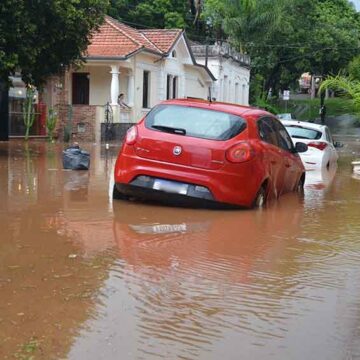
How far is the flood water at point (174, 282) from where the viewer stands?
4.09 m

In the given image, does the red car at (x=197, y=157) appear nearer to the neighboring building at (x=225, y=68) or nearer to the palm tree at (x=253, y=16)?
the neighboring building at (x=225, y=68)

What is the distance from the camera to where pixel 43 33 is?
16203 mm

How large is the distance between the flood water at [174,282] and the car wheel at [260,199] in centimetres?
16

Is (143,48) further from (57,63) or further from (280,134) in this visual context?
(280,134)

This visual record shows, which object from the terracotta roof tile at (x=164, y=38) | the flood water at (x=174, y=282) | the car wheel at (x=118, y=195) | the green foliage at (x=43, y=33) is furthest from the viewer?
the terracotta roof tile at (x=164, y=38)

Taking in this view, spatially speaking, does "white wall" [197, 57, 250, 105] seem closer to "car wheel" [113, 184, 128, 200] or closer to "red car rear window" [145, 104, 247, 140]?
"car wheel" [113, 184, 128, 200]

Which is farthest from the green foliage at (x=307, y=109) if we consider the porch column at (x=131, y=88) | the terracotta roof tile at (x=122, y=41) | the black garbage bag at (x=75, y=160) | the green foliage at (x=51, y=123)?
the black garbage bag at (x=75, y=160)

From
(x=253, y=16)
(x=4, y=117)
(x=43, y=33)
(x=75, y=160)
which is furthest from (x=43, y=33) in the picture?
(x=253, y=16)

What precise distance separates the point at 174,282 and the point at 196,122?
376 cm

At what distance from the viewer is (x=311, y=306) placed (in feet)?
16.1

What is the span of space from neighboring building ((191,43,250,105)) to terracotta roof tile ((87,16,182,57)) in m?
6.77

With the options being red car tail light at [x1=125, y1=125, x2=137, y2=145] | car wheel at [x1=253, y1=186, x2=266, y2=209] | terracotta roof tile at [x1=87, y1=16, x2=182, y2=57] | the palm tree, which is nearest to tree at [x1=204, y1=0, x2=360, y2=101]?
the palm tree

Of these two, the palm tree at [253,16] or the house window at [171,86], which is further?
the palm tree at [253,16]

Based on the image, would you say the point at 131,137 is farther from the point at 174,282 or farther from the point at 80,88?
the point at 80,88
